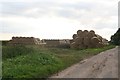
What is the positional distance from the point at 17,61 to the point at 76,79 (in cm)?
636

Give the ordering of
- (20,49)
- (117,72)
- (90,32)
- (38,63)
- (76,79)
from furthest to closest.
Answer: (90,32) < (20,49) < (38,63) < (117,72) < (76,79)

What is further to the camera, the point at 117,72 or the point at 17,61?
the point at 17,61

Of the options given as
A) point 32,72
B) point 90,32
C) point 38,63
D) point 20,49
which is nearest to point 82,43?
point 90,32

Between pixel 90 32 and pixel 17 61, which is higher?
pixel 90 32

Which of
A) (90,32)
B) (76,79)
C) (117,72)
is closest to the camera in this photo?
(76,79)

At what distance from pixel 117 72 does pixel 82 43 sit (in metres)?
34.0

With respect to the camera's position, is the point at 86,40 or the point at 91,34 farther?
the point at 86,40

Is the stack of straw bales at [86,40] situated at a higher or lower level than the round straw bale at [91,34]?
lower

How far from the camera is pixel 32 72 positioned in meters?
19.7

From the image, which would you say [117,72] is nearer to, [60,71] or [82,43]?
[60,71]

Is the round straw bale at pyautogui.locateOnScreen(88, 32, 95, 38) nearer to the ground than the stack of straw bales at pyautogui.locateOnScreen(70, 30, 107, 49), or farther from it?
farther from it

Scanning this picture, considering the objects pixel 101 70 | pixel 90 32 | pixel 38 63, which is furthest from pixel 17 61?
pixel 90 32

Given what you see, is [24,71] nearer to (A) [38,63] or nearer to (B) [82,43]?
(A) [38,63]

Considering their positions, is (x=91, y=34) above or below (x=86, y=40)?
above
